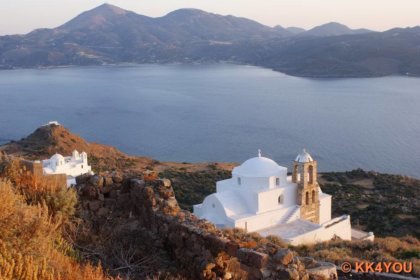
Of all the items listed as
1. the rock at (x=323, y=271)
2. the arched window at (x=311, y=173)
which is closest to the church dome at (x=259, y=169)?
the arched window at (x=311, y=173)

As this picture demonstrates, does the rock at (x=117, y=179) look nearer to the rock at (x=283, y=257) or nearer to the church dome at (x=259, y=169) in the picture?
the rock at (x=283, y=257)

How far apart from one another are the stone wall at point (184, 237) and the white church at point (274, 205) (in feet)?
27.8

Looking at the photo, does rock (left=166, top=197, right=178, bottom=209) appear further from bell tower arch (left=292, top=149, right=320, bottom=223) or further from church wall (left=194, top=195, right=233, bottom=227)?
bell tower arch (left=292, top=149, right=320, bottom=223)

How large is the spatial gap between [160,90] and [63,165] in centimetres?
7541

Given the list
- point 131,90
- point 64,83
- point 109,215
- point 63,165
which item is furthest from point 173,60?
point 109,215

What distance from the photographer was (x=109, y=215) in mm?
5516

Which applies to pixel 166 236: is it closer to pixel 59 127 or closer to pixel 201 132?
pixel 59 127

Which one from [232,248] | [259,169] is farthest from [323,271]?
[259,169]

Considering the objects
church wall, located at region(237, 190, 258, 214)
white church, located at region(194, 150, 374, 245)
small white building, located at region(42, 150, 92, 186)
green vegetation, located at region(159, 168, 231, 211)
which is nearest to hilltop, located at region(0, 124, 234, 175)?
green vegetation, located at region(159, 168, 231, 211)

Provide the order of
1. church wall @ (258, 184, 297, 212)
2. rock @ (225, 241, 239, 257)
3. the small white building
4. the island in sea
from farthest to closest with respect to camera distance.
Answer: the small white building → church wall @ (258, 184, 297, 212) → rock @ (225, 241, 239, 257) → the island in sea

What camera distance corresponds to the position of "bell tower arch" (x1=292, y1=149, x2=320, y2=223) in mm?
15898

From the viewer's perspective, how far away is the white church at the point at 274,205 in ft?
46.9

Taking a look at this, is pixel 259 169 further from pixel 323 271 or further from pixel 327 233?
pixel 323 271

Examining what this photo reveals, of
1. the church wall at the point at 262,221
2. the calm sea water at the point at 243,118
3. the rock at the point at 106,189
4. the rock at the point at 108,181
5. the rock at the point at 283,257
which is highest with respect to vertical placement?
the rock at the point at 108,181
